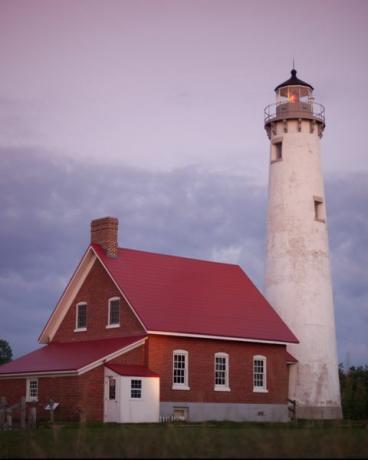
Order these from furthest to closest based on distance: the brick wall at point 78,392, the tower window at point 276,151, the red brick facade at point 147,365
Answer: the tower window at point 276,151 < the red brick facade at point 147,365 < the brick wall at point 78,392

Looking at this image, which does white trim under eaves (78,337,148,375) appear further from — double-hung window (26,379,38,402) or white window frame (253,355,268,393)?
white window frame (253,355,268,393)

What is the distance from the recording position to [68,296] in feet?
126

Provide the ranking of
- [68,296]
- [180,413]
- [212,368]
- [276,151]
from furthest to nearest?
[276,151] → [68,296] → [212,368] → [180,413]

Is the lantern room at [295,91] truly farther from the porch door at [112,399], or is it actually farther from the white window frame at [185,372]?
the porch door at [112,399]

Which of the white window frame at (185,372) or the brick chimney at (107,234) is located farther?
the brick chimney at (107,234)

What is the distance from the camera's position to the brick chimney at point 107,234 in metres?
36.5

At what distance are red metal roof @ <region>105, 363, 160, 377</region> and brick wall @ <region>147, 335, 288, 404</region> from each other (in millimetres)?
430

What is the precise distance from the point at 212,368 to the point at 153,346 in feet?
11.2

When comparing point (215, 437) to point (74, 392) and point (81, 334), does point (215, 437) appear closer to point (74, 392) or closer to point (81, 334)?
point (74, 392)

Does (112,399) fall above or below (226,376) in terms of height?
below

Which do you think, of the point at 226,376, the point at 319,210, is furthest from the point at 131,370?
the point at 319,210

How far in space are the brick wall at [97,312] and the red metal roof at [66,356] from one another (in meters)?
0.37

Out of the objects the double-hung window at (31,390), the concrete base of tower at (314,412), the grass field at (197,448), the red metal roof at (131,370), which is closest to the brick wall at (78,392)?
the red metal roof at (131,370)

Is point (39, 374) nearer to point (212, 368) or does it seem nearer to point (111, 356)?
point (111, 356)
